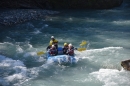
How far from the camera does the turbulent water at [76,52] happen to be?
10820 millimetres

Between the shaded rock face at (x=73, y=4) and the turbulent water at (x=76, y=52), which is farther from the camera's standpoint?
the shaded rock face at (x=73, y=4)

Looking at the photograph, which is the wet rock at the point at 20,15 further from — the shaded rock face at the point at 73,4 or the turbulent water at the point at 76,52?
the shaded rock face at the point at 73,4

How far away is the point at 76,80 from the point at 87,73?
34.4 inches

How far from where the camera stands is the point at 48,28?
20.0 meters

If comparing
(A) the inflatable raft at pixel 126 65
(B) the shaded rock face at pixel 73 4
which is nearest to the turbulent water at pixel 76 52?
(A) the inflatable raft at pixel 126 65

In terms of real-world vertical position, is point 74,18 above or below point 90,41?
above

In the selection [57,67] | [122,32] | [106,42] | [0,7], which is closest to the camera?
[57,67]

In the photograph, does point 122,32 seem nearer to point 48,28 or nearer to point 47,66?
point 48,28

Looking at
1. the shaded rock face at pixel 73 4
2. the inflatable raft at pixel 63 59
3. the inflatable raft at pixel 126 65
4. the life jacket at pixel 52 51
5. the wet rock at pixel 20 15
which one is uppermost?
the shaded rock face at pixel 73 4

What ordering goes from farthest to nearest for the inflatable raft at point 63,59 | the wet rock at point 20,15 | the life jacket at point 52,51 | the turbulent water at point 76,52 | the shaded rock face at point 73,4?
the shaded rock face at point 73,4 → the wet rock at point 20,15 → the life jacket at point 52,51 → the inflatable raft at point 63,59 → the turbulent water at point 76,52

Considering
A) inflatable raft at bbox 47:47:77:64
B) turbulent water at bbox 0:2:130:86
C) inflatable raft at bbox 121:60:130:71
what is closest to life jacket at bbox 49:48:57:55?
inflatable raft at bbox 47:47:77:64

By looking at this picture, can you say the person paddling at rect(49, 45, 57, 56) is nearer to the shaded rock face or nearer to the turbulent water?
the turbulent water

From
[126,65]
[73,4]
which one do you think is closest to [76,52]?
[126,65]

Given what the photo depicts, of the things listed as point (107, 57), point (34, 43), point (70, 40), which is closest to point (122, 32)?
point (70, 40)
